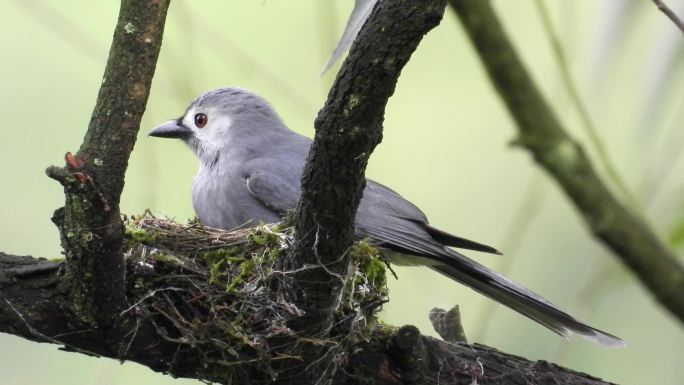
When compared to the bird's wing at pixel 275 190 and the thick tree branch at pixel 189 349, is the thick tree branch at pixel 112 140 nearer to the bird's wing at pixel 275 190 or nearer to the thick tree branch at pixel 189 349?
the thick tree branch at pixel 189 349

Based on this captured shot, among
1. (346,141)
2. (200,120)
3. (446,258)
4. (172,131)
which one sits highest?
(200,120)

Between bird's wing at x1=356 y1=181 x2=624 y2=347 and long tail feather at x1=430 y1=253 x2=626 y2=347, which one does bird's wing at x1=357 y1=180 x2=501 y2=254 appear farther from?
long tail feather at x1=430 y1=253 x2=626 y2=347

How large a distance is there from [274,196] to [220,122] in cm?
101

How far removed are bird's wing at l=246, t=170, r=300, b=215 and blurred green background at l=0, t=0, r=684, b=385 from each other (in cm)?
47

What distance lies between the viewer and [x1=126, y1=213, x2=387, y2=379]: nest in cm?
323

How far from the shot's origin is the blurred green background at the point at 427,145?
523cm

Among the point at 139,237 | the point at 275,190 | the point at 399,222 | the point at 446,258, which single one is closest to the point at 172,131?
the point at 275,190

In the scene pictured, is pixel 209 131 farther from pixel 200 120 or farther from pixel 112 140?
pixel 112 140

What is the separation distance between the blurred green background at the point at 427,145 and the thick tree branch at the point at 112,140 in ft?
6.37

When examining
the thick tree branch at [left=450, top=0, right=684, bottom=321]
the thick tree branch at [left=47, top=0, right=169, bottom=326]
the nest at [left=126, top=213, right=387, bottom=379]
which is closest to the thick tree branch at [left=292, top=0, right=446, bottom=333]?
the nest at [left=126, top=213, right=387, bottom=379]

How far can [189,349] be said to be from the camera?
3252 mm

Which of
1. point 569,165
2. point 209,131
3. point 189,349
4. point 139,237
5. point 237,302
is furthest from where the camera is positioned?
point 209,131

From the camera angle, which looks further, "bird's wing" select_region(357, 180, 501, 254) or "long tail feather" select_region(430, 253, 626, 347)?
"bird's wing" select_region(357, 180, 501, 254)

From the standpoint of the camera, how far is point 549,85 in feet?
23.2
